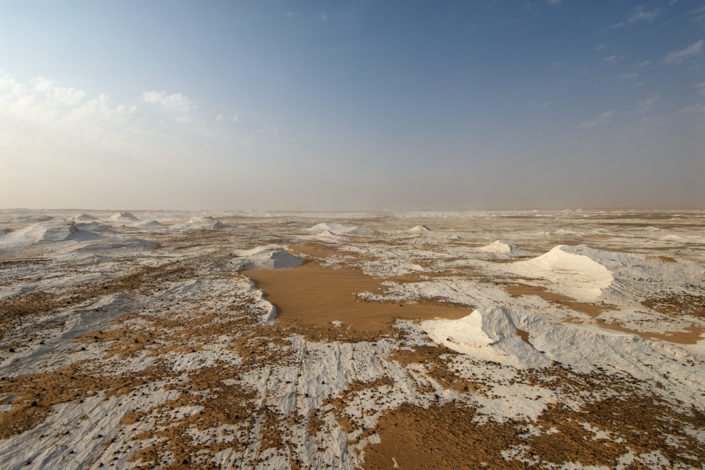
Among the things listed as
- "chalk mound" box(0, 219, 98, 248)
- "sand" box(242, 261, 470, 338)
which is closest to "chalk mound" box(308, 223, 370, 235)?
"sand" box(242, 261, 470, 338)

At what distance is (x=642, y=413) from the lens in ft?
12.9

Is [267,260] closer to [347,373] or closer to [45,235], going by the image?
Answer: [347,373]

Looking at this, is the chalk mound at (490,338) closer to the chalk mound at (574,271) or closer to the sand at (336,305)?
the sand at (336,305)

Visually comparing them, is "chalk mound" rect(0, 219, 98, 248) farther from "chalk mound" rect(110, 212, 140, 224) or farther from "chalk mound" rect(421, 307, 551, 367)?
"chalk mound" rect(421, 307, 551, 367)

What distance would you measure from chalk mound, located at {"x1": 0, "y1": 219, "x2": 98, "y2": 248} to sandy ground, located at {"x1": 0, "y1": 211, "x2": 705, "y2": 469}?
8828mm

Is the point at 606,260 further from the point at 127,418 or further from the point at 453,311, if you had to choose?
the point at 127,418

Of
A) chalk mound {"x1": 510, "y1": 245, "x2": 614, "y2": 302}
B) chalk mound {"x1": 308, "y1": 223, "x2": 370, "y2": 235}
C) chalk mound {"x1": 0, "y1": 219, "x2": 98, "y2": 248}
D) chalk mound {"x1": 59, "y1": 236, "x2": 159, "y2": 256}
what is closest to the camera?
chalk mound {"x1": 510, "y1": 245, "x2": 614, "y2": 302}

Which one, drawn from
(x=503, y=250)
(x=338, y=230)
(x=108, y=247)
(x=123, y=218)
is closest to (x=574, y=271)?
(x=503, y=250)

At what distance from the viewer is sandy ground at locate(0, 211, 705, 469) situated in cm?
325

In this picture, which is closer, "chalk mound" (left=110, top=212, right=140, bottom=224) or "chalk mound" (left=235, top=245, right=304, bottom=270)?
"chalk mound" (left=235, top=245, right=304, bottom=270)

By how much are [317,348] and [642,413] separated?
5004 mm

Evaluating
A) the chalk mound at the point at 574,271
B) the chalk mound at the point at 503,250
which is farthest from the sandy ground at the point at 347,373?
the chalk mound at the point at 503,250

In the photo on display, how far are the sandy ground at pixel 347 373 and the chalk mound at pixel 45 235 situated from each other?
8.83 m

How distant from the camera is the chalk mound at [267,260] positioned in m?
13.8
